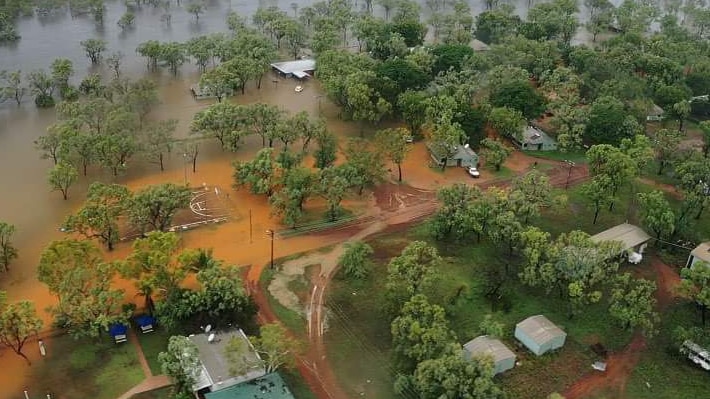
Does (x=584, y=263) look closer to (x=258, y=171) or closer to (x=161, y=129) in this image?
(x=258, y=171)

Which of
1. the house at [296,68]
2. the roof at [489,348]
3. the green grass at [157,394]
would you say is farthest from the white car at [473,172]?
the green grass at [157,394]

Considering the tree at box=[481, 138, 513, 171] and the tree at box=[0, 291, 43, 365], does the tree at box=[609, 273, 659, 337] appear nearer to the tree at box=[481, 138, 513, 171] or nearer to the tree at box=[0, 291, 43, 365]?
the tree at box=[481, 138, 513, 171]

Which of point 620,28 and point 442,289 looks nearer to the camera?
point 442,289

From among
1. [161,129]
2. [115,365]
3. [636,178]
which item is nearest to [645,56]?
[636,178]

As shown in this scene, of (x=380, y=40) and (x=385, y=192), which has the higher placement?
(x=380, y=40)

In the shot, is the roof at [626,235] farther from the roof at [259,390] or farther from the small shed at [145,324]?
the small shed at [145,324]

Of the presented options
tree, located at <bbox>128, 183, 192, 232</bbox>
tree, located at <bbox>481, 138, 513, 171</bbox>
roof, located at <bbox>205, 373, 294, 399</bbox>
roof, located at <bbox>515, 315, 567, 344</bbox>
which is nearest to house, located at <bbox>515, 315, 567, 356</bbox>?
roof, located at <bbox>515, 315, 567, 344</bbox>

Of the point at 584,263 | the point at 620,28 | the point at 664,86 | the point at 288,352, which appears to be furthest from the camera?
the point at 620,28

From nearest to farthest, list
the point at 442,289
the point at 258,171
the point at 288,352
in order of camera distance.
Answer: the point at 288,352, the point at 442,289, the point at 258,171
